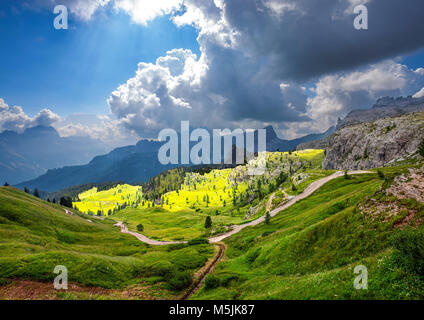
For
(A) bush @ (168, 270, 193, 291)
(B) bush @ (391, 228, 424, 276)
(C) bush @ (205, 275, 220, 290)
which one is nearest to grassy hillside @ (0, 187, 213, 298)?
(A) bush @ (168, 270, 193, 291)

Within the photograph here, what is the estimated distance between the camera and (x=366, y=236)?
84.1 ft

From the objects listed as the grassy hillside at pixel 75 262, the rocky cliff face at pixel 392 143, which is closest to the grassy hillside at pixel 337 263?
the grassy hillside at pixel 75 262

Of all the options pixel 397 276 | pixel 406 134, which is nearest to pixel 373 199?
pixel 397 276

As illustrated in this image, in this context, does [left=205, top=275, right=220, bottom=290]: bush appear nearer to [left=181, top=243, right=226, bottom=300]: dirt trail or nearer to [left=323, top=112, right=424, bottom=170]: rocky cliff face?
[left=181, top=243, right=226, bottom=300]: dirt trail

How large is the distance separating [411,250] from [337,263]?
1200 centimetres

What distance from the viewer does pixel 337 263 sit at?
82.8ft

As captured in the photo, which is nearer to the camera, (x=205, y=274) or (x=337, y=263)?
(x=337, y=263)

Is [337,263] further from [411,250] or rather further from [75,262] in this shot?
[75,262]

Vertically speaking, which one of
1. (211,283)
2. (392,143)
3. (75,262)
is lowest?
(211,283)

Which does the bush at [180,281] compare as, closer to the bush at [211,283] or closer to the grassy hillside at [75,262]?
the grassy hillside at [75,262]

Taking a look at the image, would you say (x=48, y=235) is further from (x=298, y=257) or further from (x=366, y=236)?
(x=366, y=236)

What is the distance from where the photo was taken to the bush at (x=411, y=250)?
14.5 meters

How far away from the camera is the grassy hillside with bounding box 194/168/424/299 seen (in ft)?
50.4


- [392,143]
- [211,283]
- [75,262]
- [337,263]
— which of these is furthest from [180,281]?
[392,143]
